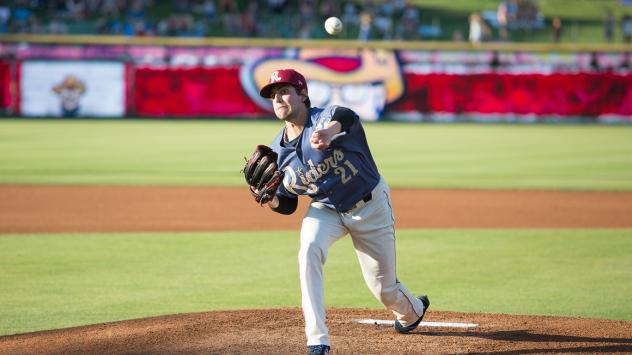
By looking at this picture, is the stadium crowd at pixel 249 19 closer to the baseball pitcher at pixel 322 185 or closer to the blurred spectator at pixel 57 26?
the blurred spectator at pixel 57 26

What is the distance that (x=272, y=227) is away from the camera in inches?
479

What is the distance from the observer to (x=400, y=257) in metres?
10.1

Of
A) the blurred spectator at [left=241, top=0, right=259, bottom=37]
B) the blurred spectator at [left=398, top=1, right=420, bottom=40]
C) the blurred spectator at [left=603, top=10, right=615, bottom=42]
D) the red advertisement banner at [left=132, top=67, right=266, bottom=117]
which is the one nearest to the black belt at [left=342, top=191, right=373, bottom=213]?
the red advertisement banner at [left=132, top=67, right=266, bottom=117]

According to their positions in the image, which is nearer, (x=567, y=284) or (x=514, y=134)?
(x=567, y=284)

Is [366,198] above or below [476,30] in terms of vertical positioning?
above

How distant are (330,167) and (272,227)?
20.9 ft

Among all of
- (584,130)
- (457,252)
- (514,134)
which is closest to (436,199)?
(457,252)

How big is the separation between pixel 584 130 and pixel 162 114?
561 inches

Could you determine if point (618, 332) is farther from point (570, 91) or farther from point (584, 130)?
point (570, 91)

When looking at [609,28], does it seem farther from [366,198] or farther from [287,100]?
[287,100]

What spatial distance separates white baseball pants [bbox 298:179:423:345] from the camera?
5.63 metres

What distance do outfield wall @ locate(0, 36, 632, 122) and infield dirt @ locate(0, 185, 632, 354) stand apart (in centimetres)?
1710

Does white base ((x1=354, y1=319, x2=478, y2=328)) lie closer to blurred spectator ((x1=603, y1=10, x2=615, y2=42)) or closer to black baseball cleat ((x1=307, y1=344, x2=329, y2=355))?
black baseball cleat ((x1=307, y1=344, x2=329, y2=355))

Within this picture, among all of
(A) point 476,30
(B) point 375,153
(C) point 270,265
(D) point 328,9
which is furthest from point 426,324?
(D) point 328,9
